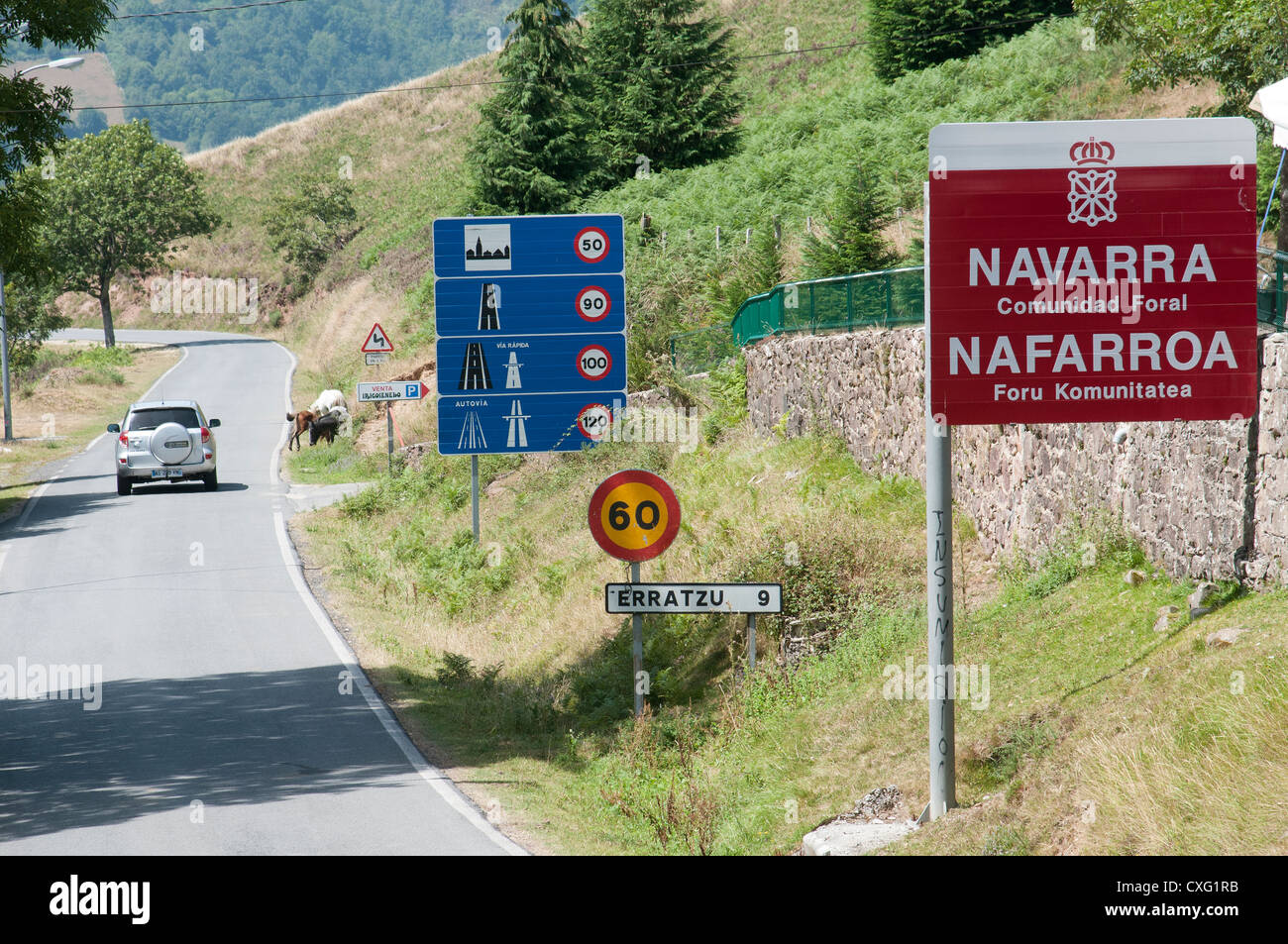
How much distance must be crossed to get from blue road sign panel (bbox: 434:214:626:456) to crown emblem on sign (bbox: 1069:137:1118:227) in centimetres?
892

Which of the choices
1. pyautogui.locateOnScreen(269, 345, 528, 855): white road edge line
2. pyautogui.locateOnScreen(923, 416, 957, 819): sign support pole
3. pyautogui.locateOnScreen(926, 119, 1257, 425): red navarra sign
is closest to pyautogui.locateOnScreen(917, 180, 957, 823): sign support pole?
pyautogui.locateOnScreen(923, 416, 957, 819): sign support pole

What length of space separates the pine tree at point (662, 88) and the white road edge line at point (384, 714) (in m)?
21.4

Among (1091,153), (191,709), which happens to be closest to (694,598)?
(1091,153)

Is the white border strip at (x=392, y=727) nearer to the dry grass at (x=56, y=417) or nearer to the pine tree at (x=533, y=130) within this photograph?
the dry grass at (x=56, y=417)

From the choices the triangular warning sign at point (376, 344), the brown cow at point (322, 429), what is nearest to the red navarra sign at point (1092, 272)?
the triangular warning sign at point (376, 344)

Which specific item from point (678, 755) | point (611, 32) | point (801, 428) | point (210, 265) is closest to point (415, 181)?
point (210, 265)

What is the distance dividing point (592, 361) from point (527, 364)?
851 millimetres

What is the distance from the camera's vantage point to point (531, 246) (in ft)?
52.5

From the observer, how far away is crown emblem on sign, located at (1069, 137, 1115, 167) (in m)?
7.46

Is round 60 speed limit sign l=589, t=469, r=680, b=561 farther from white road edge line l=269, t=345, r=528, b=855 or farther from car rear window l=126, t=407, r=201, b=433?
car rear window l=126, t=407, r=201, b=433

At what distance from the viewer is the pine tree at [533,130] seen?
36.7m

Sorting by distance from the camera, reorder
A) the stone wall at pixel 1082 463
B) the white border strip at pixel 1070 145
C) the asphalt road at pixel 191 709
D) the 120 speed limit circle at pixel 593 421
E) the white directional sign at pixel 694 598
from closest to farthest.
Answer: the white border strip at pixel 1070 145 → the stone wall at pixel 1082 463 → the asphalt road at pixel 191 709 → the white directional sign at pixel 694 598 → the 120 speed limit circle at pixel 593 421

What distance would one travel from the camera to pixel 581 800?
10.0 m
